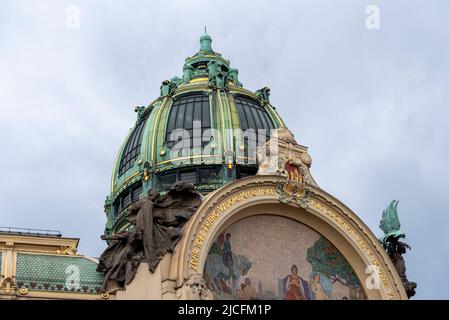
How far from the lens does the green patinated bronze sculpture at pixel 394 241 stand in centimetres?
3325

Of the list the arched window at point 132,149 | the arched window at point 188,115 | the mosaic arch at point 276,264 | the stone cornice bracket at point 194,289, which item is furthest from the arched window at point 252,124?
the stone cornice bracket at point 194,289

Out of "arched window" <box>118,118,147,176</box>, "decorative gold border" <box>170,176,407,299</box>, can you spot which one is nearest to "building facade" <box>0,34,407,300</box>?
"decorative gold border" <box>170,176,407,299</box>

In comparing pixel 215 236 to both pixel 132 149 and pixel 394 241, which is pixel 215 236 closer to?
pixel 394 241

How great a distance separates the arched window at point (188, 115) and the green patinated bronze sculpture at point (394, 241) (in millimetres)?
6535

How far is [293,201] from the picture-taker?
105 ft

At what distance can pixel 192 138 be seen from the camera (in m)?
37.5

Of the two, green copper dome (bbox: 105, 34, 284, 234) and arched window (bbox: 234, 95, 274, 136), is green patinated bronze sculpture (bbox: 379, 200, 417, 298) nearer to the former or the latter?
green copper dome (bbox: 105, 34, 284, 234)

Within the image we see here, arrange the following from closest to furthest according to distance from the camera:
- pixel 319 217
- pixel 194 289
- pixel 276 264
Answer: pixel 194 289
pixel 276 264
pixel 319 217

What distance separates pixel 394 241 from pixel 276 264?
3988 millimetres

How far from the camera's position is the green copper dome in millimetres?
36719

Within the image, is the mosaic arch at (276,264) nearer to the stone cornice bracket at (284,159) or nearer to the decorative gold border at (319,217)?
the decorative gold border at (319,217)

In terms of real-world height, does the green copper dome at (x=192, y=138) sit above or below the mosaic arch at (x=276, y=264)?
above

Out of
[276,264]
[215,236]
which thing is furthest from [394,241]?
[215,236]

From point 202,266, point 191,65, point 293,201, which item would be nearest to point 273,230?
point 293,201
